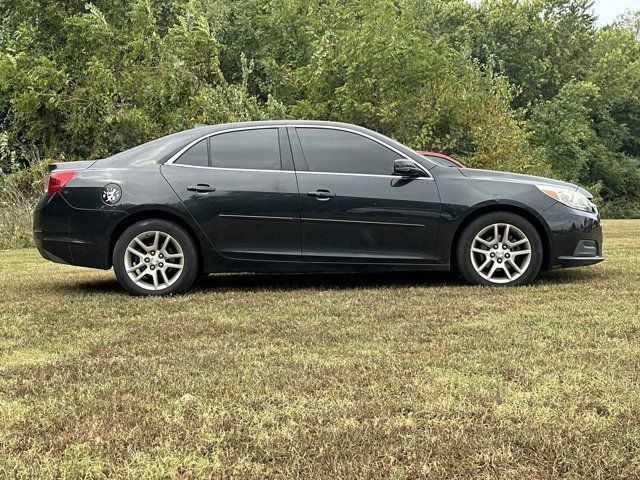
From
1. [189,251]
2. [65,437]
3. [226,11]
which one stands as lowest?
[65,437]

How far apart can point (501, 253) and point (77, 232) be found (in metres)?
3.70

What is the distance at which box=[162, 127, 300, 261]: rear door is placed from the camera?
6.06m

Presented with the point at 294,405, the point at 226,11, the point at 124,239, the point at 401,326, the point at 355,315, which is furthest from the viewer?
the point at 226,11

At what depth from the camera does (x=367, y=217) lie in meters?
6.15

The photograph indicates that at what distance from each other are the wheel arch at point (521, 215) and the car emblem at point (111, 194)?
9.65ft

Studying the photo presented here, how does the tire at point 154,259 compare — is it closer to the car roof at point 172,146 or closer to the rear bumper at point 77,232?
the rear bumper at point 77,232

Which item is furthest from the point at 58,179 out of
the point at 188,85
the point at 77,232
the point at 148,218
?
the point at 188,85

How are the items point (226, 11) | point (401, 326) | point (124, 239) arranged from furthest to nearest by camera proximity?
point (226, 11) → point (124, 239) → point (401, 326)

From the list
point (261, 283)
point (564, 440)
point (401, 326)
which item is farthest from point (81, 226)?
point (564, 440)

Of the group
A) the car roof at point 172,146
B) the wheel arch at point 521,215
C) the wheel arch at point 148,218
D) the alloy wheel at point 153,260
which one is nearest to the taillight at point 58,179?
the car roof at point 172,146

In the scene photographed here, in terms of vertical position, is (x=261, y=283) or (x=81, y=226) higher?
(x=81, y=226)

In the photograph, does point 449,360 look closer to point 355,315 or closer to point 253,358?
point 253,358

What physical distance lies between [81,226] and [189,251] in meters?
0.94

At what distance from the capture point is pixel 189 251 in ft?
19.8
